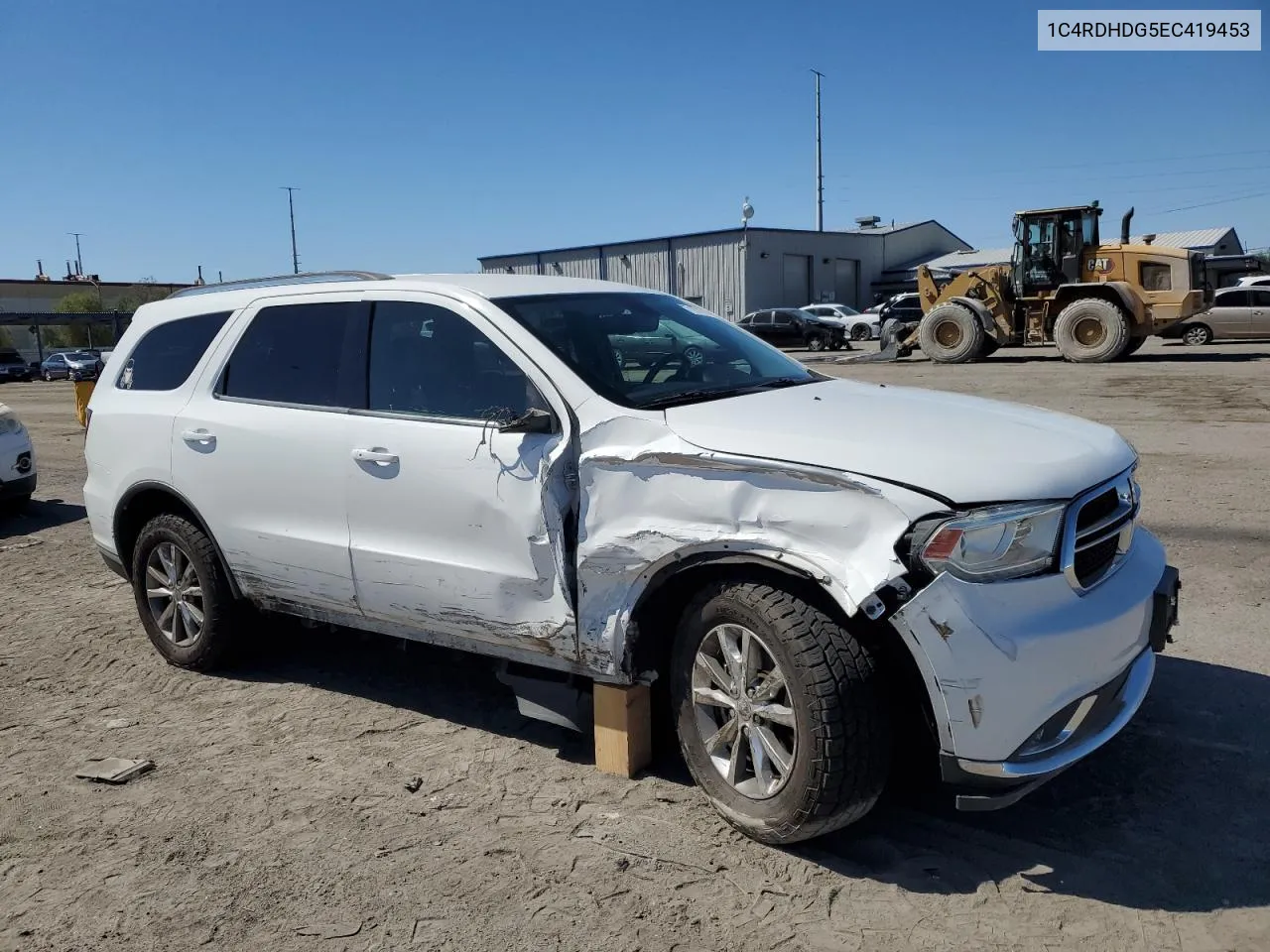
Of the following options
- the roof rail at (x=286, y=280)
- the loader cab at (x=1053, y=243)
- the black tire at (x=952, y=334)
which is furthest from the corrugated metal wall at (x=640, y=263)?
the roof rail at (x=286, y=280)

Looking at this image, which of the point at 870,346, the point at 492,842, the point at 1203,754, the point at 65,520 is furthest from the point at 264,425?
the point at 870,346

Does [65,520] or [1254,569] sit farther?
[65,520]

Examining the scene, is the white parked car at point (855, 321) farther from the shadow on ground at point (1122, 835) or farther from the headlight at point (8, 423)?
the shadow on ground at point (1122, 835)

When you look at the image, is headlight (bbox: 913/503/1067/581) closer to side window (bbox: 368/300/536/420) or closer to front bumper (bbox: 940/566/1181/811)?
front bumper (bbox: 940/566/1181/811)

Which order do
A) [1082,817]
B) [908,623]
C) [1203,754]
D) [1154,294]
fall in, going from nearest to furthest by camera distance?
[908,623] < [1082,817] < [1203,754] < [1154,294]

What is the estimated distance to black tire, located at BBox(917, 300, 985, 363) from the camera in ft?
74.2

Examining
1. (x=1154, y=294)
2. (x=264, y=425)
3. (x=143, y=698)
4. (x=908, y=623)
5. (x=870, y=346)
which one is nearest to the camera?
(x=908, y=623)

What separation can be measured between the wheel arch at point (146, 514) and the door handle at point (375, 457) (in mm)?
1147

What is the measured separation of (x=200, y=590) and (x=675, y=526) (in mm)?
2758

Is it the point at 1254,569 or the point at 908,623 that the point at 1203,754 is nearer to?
the point at 908,623

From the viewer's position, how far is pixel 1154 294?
2127cm

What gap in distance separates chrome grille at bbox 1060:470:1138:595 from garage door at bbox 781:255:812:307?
1917 inches

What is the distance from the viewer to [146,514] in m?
5.27

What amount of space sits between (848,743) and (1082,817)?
994 millimetres
